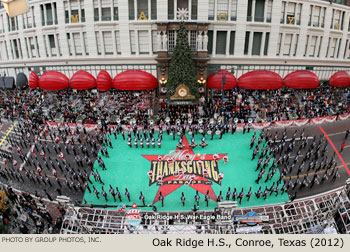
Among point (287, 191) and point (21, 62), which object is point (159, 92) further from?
point (21, 62)

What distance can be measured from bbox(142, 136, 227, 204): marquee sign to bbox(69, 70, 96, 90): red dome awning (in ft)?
49.0

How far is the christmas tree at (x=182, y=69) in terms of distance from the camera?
2741 centimetres

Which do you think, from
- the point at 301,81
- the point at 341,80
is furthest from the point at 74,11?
the point at 341,80

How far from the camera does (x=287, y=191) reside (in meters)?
19.0

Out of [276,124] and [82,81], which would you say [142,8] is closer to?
[82,81]

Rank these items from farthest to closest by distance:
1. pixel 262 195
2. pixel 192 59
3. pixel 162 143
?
pixel 192 59 → pixel 162 143 → pixel 262 195

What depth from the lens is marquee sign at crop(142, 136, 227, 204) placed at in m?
19.8

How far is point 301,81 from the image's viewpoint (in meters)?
30.6

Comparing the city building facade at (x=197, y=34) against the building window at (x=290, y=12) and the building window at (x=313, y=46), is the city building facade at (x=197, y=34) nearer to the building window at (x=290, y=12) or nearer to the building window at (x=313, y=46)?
the building window at (x=313, y=46)

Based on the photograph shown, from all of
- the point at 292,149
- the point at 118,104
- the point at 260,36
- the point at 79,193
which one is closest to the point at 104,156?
the point at 79,193

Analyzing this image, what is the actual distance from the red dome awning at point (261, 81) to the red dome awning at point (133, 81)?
1259cm

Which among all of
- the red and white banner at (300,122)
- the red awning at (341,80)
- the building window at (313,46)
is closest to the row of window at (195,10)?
the building window at (313,46)

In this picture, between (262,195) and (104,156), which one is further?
(104,156)

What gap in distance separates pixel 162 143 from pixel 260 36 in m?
21.2
